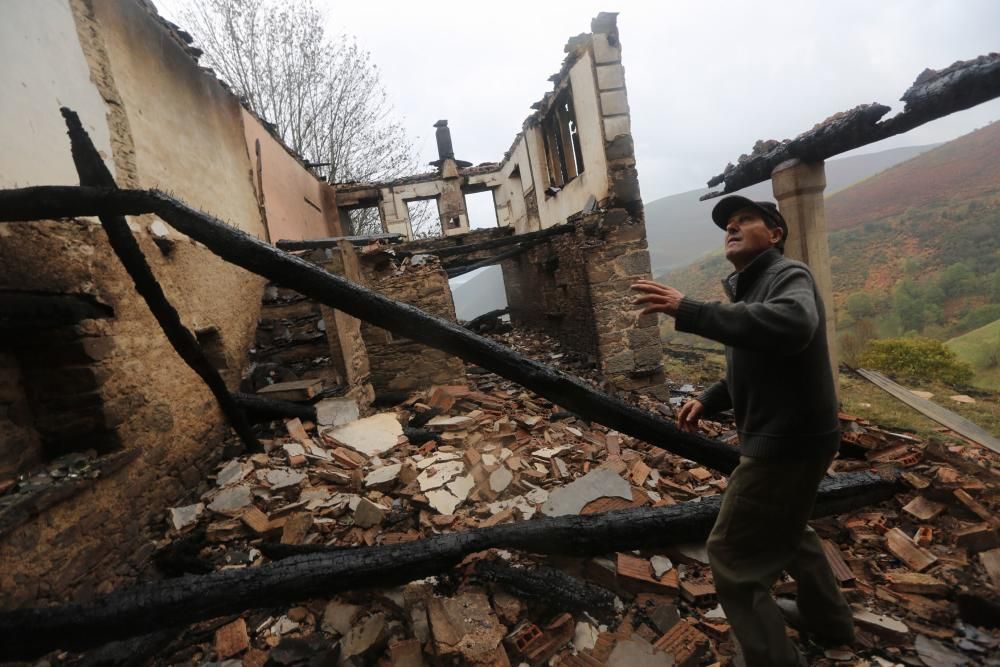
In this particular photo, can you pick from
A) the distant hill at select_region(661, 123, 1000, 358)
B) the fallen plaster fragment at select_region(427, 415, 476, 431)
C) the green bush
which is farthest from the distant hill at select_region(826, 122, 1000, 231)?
the fallen plaster fragment at select_region(427, 415, 476, 431)

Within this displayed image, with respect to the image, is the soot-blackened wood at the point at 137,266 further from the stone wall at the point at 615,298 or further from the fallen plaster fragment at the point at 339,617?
the stone wall at the point at 615,298

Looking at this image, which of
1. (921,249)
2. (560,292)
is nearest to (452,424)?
(560,292)

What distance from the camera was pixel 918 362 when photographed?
965 cm

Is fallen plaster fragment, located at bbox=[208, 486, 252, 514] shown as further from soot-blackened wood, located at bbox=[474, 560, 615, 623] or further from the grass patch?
the grass patch

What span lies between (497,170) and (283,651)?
15974mm

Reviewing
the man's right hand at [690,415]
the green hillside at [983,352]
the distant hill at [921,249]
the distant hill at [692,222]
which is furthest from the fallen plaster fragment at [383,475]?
the distant hill at [692,222]

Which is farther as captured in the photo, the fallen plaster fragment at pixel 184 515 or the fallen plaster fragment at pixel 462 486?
the fallen plaster fragment at pixel 462 486

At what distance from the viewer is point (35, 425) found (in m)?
2.85

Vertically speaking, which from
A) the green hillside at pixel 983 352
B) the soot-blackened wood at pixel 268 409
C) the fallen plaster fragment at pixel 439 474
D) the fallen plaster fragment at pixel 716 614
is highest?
the soot-blackened wood at pixel 268 409

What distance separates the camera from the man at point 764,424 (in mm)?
1644

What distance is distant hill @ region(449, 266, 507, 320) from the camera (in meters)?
78.3

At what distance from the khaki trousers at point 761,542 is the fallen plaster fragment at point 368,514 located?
7.20 ft

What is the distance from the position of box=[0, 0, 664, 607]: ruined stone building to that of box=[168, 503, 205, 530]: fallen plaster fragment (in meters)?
0.14

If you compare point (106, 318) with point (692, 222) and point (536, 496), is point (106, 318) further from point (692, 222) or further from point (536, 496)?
point (692, 222)
